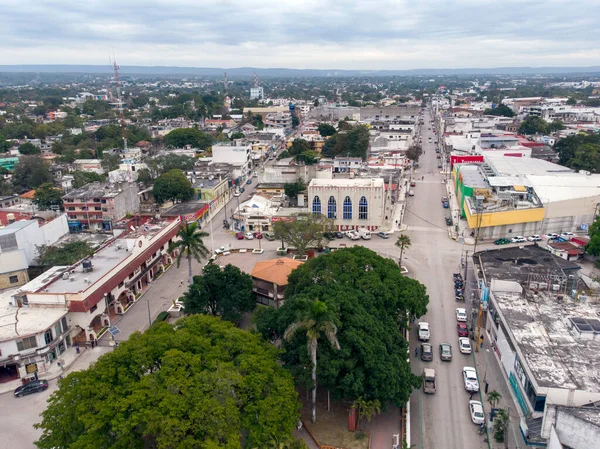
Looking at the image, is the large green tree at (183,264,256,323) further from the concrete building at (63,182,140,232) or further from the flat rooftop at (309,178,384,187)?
the concrete building at (63,182,140,232)

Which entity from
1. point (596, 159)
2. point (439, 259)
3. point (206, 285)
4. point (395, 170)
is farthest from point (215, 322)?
point (596, 159)

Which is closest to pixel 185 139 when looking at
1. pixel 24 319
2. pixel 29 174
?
pixel 29 174

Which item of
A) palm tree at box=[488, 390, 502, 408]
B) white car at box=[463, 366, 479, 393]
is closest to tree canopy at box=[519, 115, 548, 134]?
white car at box=[463, 366, 479, 393]

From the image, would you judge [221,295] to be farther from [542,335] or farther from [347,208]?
[347,208]

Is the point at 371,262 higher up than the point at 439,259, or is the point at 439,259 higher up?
the point at 371,262

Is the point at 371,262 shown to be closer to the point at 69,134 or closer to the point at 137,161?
the point at 137,161

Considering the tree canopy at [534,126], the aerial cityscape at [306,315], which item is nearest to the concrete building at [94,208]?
the aerial cityscape at [306,315]

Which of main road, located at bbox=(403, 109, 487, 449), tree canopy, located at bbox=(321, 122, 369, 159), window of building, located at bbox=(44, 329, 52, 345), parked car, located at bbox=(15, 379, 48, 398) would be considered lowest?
parked car, located at bbox=(15, 379, 48, 398)
